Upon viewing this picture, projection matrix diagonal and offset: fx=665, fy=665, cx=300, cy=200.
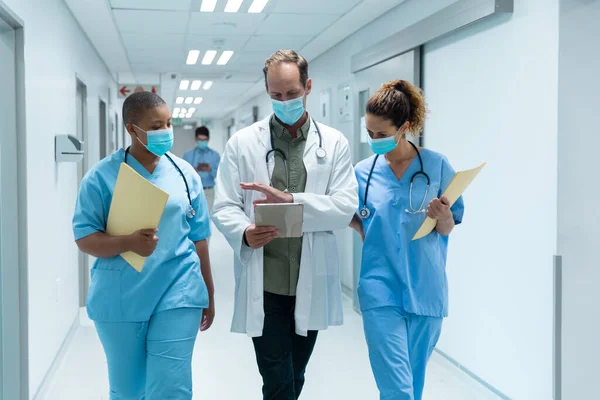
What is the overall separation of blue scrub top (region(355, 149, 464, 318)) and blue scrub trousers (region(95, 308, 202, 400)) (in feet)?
2.09

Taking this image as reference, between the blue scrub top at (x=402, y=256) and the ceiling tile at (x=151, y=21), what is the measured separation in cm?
335

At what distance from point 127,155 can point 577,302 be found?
1.94m

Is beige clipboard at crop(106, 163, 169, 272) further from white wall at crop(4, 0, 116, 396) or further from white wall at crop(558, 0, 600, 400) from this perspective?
white wall at crop(558, 0, 600, 400)

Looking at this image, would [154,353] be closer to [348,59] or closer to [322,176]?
[322,176]

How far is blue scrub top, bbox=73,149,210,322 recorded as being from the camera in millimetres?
2139

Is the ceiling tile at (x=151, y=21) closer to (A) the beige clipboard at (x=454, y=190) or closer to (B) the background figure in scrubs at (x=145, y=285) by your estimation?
(B) the background figure in scrubs at (x=145, y=285)

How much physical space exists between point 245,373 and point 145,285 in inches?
76.9

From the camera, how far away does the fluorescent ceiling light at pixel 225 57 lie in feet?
23.9

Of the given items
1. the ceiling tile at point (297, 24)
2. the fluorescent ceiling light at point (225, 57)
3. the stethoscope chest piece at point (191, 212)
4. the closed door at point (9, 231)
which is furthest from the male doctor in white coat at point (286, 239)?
the fluorescent ceiling light at point (225, 57)

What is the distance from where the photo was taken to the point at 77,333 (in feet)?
16.2

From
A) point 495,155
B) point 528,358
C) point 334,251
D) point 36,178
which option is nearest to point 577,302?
point 528,358

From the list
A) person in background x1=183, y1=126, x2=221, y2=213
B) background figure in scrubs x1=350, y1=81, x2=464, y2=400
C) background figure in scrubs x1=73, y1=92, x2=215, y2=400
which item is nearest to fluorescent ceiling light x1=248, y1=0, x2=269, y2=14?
background figure in scrubs x1=350, y1=81, x2=464, y2=400

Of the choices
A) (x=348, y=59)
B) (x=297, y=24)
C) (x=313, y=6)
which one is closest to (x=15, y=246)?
(x=313, y=6)

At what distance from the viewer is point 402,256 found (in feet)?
7.54
